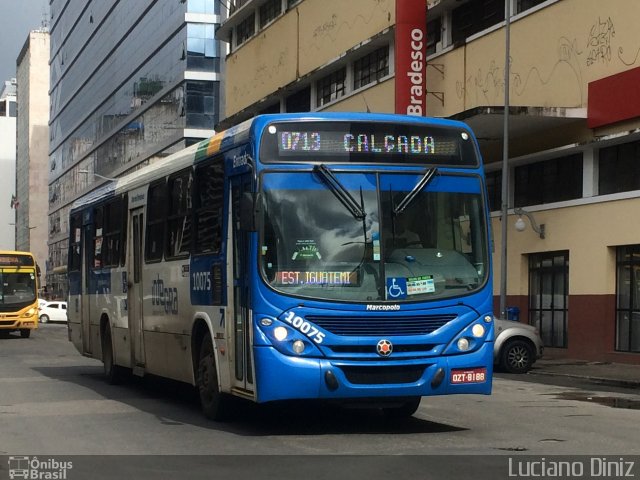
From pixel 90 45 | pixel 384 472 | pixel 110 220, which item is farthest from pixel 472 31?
pixel 90 45

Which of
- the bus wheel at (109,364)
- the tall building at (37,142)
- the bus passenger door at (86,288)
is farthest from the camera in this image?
the tall building at (37,142)

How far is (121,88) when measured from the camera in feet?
268

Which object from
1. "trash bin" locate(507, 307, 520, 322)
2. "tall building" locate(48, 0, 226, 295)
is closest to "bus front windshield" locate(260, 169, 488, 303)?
"trash bin" locate(507, 307, 520, 322)

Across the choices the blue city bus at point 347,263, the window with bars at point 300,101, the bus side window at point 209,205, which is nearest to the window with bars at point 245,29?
the window with bars at point 300,101

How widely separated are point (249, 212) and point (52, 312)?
180 feet

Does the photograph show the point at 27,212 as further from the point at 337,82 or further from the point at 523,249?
the point at 523,249

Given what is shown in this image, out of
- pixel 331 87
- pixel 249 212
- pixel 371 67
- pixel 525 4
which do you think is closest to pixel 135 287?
pixel 249 212

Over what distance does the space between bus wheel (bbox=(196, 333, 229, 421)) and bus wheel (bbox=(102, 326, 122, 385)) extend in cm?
519

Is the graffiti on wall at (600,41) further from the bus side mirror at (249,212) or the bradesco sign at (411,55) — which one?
the bus side mirror at (249,212)

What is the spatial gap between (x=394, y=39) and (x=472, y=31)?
3263mm

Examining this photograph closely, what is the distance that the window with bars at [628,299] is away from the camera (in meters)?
24.8

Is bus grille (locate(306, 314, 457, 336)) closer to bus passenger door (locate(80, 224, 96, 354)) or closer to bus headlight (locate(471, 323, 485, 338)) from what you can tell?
bus headlight (locate(471, 323, 485, 338))

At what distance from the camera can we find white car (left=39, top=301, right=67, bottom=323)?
2483 inches

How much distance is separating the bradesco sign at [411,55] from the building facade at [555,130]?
0.09m
